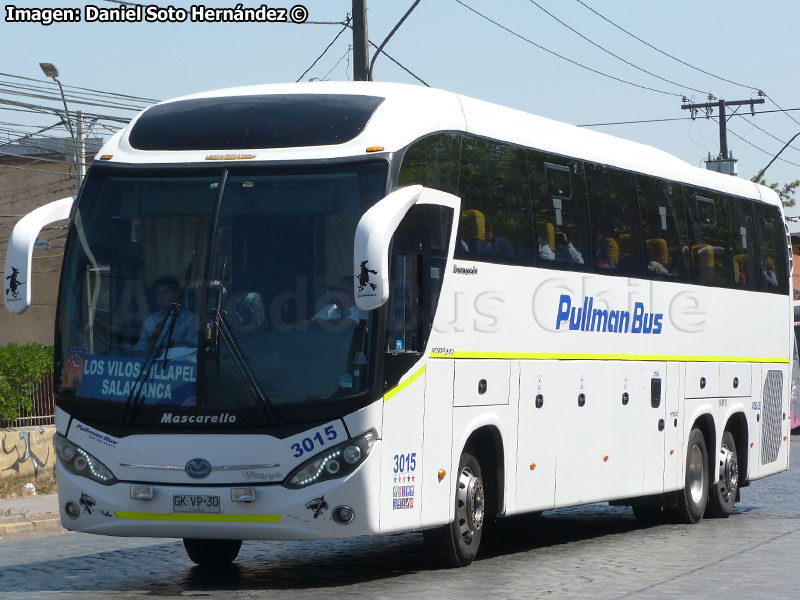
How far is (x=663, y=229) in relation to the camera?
1526 cm

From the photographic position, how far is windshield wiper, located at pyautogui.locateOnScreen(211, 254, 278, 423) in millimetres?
9820

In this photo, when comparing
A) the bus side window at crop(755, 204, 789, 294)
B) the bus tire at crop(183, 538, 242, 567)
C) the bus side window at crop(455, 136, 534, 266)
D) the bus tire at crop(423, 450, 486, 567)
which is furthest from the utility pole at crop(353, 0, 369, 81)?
the bus tire at crop(423, 450, 486, 567)

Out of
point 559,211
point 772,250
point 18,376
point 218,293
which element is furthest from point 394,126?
point 18,376

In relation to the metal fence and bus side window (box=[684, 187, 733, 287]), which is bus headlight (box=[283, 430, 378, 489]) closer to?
bus side window (box=[684, 187, 733, 287])

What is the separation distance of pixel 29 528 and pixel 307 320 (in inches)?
291

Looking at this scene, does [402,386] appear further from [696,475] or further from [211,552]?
[696,475]

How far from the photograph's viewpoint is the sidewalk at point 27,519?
15.7 meters

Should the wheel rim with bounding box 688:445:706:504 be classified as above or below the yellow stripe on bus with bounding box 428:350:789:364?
below

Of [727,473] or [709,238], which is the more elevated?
[709,238]

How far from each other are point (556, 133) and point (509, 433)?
3087 mm

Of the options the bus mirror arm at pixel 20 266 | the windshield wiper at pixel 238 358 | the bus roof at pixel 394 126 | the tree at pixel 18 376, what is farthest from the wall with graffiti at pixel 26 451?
the windshield wiper at pixel 238 358

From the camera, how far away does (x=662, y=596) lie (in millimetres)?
9703

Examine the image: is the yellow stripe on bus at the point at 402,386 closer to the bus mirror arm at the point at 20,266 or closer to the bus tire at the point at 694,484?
the bus mirror arm at the point at 20,266

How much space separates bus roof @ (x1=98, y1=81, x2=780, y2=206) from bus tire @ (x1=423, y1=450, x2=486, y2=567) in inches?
106
